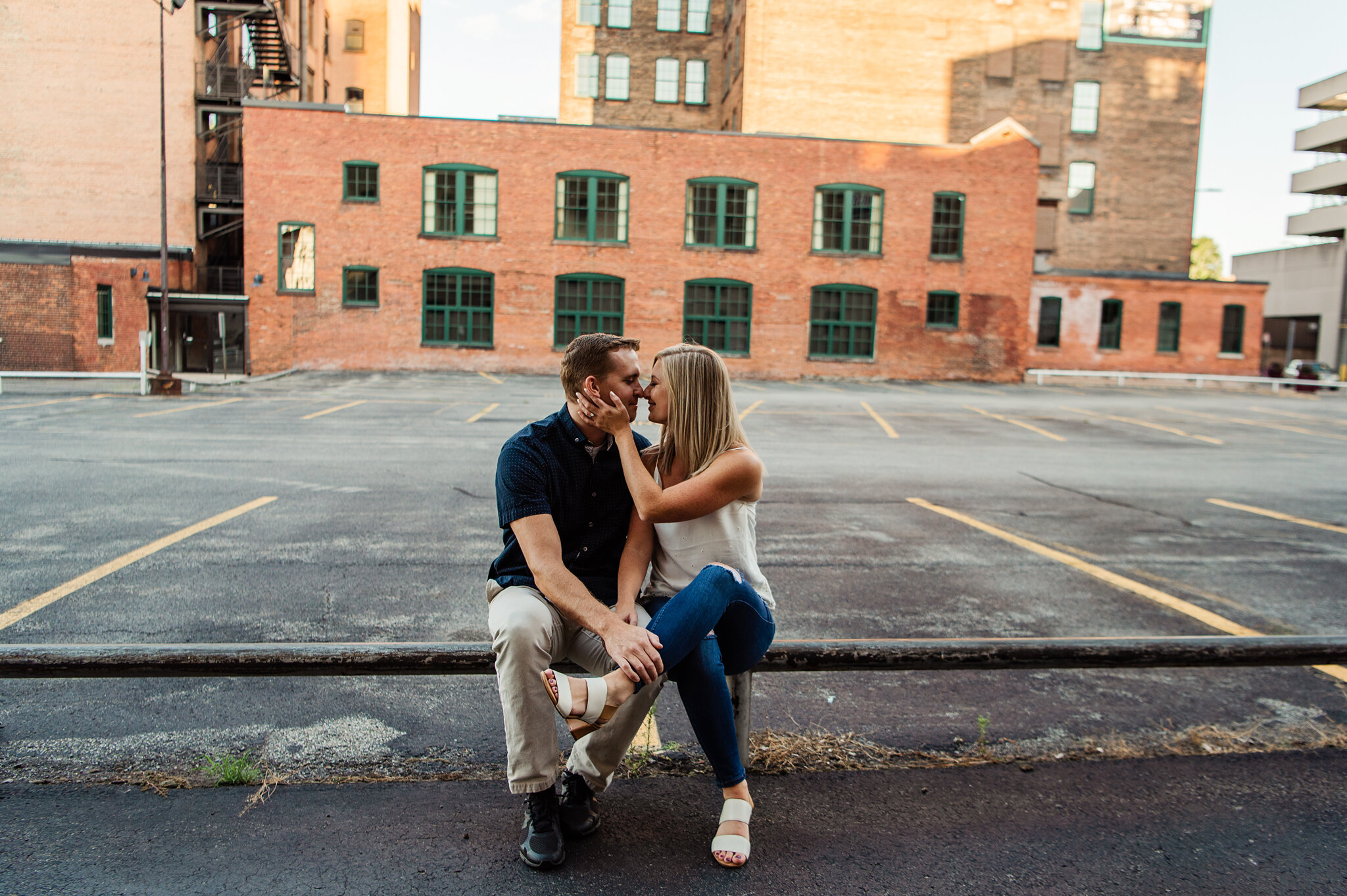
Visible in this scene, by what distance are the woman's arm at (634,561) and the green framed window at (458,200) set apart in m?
30.1

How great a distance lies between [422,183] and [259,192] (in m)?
5.22

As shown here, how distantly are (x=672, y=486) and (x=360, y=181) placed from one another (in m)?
31.1

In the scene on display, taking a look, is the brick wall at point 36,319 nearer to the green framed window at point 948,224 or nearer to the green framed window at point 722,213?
the green framed window at point 722,213

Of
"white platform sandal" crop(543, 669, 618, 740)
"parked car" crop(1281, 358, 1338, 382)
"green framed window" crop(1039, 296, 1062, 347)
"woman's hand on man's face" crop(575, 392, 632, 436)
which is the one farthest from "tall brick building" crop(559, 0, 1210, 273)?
"white platform sandal" crop(543, 669, 618, 740)

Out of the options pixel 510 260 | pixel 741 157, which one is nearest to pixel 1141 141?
pixel 741 157

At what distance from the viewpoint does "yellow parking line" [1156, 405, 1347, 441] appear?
1861 cm

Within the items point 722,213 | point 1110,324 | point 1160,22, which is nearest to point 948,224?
point 722,213

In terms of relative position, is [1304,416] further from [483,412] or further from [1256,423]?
[483,412]

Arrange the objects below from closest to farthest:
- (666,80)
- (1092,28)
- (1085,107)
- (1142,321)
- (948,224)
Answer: (948,224) → (1142,321) → (1092,28) → (1085,107) → (666,80)

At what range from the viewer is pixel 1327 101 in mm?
51656

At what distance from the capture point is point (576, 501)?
10.9ft

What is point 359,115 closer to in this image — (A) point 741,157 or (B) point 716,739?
(A) point 741,157

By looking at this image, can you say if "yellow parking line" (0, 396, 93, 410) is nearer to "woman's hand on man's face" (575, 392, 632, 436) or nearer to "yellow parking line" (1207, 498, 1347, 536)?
"woman's hand on man's face" (575, 392, 632, 436)

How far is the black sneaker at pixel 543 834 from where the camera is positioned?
2781mm
